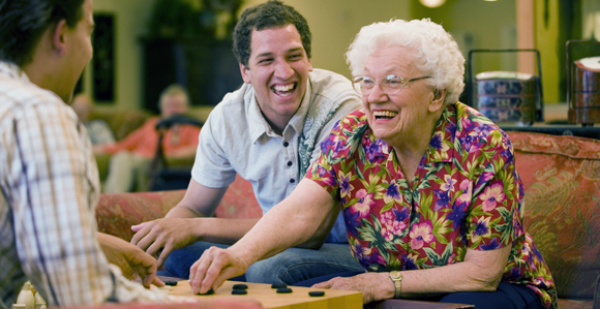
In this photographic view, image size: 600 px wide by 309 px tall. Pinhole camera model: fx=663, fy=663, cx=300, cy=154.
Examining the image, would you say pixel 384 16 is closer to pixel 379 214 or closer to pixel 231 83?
pixel 231 83

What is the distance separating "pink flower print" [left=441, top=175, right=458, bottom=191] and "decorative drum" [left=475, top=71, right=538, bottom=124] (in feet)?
2.82

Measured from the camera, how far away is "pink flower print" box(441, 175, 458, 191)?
157cm

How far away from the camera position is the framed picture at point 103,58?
7793mm

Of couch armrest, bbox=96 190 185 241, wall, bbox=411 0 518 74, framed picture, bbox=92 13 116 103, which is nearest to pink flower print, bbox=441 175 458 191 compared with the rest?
couch armrest, bbox=96 190 185 241

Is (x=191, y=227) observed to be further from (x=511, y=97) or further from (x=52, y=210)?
(x=511, y=97)

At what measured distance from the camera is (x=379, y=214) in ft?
5.39

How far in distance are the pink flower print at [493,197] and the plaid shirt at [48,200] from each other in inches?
36.5

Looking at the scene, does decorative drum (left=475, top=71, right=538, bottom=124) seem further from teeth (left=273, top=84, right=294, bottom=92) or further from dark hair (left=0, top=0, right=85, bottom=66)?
dark hair (left=0, top=0, right=85, bottom=66)

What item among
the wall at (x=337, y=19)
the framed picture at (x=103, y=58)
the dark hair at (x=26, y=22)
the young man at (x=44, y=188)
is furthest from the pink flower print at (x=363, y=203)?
the framed picture at (x=103, y=58)

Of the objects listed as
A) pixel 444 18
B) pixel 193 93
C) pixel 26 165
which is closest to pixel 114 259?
pixel 26 165

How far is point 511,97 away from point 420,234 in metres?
0.96

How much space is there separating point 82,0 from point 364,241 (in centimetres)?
93

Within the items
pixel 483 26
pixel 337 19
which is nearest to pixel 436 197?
pixel 337 19

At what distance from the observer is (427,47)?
62.1 inches
